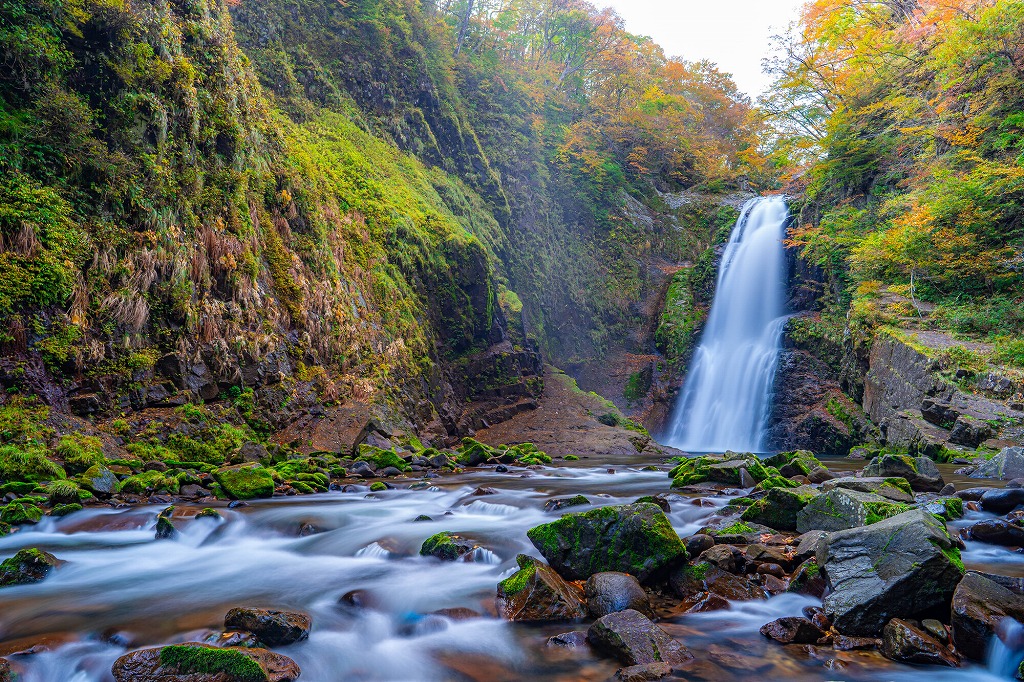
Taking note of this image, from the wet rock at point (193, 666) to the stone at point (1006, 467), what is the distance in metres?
10.6

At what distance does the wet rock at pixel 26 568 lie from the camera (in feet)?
14.8

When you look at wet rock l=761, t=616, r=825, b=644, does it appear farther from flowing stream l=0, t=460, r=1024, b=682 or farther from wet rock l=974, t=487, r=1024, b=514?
wet rock l=974, t=487, r=1024, b=514

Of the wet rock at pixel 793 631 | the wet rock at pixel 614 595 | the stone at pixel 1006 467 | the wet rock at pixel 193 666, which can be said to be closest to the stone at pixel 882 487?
the wet rock at pixel 793 631

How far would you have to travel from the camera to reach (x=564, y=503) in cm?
779

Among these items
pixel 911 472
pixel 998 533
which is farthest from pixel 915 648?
pixel 911 472

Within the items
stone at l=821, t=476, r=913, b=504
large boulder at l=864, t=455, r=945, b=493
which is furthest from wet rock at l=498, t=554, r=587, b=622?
large boulder at l=864, t=455, r=945, b=493

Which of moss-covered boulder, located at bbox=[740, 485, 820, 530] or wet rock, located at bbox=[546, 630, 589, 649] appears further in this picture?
moss-covered boulder, located at bbox=[740, 485, 820, 530]

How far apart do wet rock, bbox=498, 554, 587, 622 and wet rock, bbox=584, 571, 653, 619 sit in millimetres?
102

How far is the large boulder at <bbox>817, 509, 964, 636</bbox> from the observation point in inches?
137

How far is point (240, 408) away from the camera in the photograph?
35.3 ft

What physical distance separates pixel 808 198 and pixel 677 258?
751 centimetres

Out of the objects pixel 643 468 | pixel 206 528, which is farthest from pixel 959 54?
pixel 206 528

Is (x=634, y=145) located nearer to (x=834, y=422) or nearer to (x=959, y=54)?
(x=959, y=54)

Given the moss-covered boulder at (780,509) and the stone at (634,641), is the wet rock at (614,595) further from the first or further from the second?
the moss-covered boulder at (780,509)
